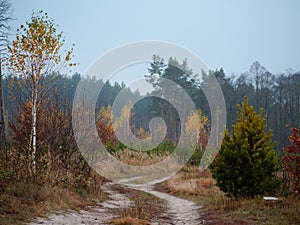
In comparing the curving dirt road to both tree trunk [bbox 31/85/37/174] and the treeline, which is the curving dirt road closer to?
tree trunk [bbox 31/85/37/174]

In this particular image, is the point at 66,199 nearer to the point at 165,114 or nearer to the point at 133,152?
the point at 133,152

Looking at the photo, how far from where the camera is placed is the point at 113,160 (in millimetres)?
21266

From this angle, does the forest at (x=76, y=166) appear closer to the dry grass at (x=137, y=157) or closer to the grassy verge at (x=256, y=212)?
the grassy verge at (x=256, y=212)

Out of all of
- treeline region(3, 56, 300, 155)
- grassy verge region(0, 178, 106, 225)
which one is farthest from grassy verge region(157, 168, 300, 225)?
treeline region(3, 56, 300, 155)

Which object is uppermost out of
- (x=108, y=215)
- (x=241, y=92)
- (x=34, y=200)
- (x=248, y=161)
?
(x=241, y=92)

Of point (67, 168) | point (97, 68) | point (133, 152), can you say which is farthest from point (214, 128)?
point (67, 168)

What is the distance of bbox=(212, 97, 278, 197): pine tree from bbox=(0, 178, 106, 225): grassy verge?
3957mm

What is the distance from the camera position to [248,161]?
9.41 metres

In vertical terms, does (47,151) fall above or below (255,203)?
above

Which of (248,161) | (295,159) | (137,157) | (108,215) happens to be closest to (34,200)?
(108,215)

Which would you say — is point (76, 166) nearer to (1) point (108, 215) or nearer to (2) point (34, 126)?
(2) point (34, 126)

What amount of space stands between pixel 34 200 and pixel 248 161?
5.70m

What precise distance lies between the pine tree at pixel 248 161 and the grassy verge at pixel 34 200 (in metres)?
3.96

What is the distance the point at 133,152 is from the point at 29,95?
14.1 metres
